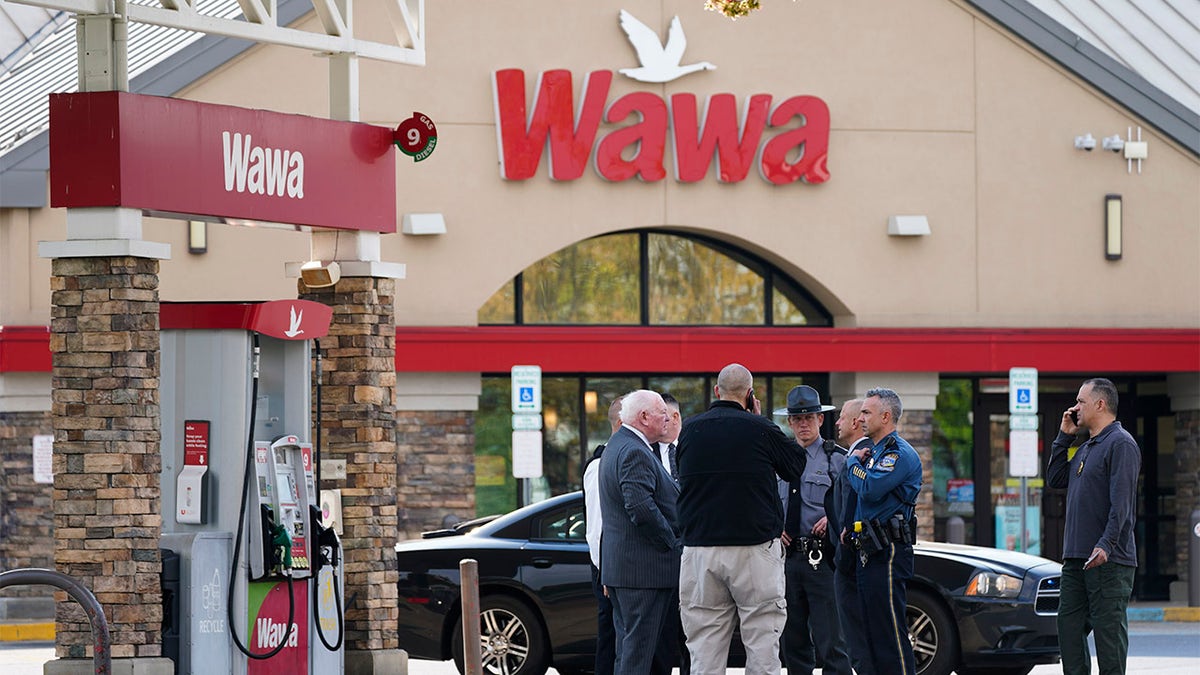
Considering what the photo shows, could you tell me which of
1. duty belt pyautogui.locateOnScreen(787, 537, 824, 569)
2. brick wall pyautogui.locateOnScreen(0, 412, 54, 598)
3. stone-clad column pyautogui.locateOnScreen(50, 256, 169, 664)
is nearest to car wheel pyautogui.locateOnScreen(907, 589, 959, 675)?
duty belt pyautogui.locateOnScreen(787, 537, 824, 569)

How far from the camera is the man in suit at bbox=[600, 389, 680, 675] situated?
11.0 m

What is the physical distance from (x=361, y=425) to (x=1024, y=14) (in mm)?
13416

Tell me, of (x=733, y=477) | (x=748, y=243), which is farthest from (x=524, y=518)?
(x=748, y=243)

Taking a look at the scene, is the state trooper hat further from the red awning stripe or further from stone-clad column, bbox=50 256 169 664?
the red awning stripe

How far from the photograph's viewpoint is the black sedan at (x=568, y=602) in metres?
13.8

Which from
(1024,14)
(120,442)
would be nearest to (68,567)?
(120,442)

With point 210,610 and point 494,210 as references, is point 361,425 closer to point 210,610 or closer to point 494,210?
point 210,610

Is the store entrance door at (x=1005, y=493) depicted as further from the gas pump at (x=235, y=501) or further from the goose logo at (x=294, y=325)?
the goose logo at (x=294, y=325)

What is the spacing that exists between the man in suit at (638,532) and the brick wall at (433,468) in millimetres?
10513

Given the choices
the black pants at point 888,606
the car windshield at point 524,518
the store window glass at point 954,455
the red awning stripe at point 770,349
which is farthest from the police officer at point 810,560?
the store window glass at point 954,455

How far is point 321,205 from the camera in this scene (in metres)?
12.2

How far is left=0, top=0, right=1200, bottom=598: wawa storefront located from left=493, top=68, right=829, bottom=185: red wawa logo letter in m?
0.03

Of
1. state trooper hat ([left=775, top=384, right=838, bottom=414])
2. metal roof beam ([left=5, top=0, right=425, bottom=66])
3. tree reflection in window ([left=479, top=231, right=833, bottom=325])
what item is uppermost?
metal roof beam ([left=5, top=0, right=425, bottom=66])

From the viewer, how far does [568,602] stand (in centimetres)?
1401
